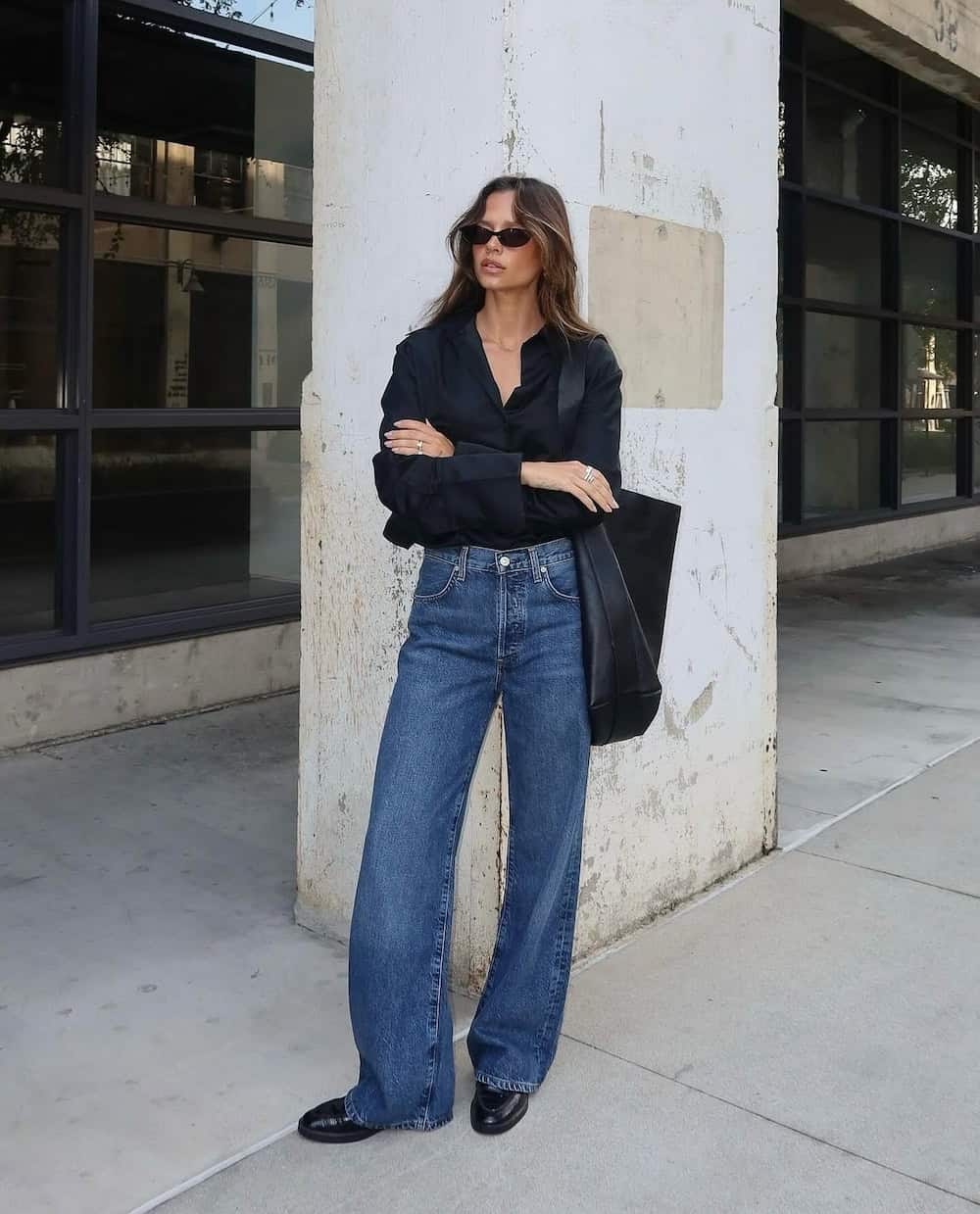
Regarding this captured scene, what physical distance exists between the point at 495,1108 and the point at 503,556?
1.15 m

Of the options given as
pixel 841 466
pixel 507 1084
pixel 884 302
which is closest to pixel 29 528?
pixel 507 1084

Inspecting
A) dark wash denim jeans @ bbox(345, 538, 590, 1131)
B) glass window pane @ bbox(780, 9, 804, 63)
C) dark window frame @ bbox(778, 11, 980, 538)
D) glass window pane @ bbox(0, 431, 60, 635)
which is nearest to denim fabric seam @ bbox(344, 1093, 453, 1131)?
dark wash denim jeans @ bbox(345, 538, 590, 1131)

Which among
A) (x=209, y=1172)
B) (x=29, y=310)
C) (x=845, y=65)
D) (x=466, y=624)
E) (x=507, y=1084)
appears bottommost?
(x=209, y=1172)

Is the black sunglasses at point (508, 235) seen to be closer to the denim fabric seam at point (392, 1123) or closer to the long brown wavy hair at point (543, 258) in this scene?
the long brown wavy hair at point (543, 258)

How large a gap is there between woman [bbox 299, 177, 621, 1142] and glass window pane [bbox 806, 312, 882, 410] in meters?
9.70

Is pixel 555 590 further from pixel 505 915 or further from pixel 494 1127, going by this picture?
pixel 494 1127

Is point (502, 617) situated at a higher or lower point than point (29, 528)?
lower

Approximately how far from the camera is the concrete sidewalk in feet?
8.57

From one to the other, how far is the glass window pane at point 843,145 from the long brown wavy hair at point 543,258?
381 inches

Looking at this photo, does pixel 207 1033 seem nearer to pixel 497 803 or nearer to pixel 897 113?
pixel 497 803

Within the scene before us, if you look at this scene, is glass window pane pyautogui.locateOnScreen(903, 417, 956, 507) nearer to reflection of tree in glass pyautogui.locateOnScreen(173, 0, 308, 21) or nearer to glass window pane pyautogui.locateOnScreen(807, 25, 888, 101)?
glass window pane pyautogui.locateOnScreen(807, 25, 888, 101)

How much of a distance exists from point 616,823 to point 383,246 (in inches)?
66.1

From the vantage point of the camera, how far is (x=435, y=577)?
2766mm

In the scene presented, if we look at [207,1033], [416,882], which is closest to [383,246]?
[416,882]
